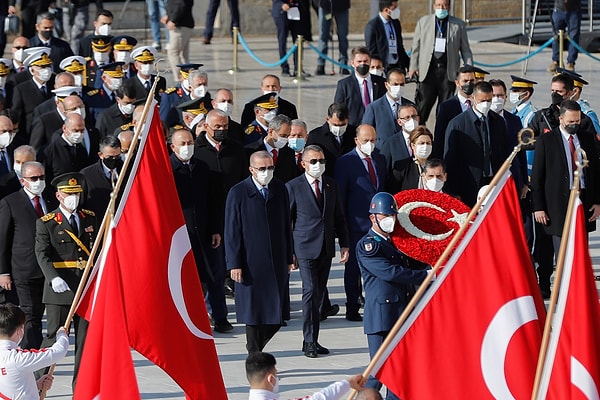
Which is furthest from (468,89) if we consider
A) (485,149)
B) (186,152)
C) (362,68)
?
(186,152)

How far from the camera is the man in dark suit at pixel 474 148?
13.7 metres

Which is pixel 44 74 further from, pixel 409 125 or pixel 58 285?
pixel 58 285

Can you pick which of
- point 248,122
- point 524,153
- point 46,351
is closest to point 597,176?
point 524,153

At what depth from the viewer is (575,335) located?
25.5 ft

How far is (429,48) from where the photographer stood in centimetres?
1766

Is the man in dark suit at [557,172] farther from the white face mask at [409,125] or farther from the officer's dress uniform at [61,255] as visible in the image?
the officer's dress uniform at [61,255]

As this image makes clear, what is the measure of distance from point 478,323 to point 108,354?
2165mm

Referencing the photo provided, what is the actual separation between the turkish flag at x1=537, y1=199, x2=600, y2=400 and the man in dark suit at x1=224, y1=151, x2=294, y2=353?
403 centimetres

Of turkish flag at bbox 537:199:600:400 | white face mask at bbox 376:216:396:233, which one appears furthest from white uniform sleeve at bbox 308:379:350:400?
white face mask at bbox 376:216:396:233

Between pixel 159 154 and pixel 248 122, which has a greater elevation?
pixel 159 154

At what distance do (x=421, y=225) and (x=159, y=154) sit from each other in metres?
2.17

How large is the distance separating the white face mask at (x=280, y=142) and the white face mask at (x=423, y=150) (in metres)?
1.21

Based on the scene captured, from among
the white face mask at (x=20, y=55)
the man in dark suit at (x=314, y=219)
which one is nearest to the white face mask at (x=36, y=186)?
the man in dark suit at (x=314, y=219)

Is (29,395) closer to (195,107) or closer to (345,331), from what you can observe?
(345,331)
